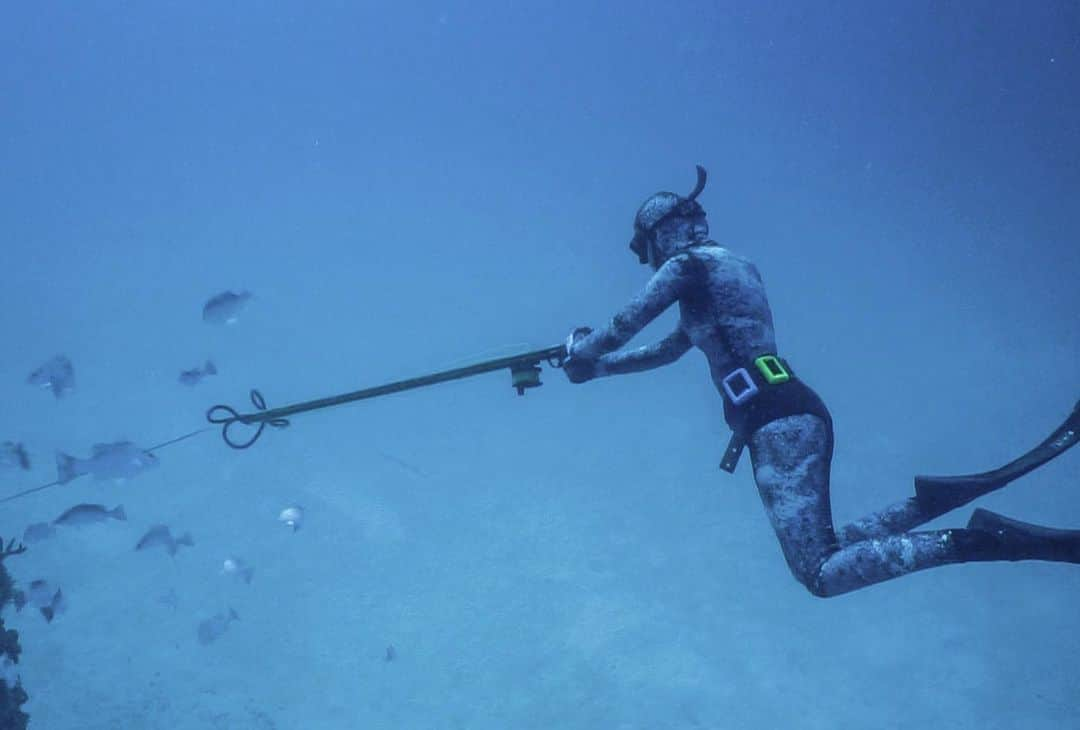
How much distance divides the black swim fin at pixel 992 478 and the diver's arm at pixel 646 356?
1.78 metres

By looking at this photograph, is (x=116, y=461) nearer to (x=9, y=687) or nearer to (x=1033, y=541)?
(x=9, y=687)

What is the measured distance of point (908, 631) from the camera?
20.2 metres

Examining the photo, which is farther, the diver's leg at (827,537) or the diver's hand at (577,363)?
the diver's hand at (577,363)

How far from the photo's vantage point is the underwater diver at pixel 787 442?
3.06 meters

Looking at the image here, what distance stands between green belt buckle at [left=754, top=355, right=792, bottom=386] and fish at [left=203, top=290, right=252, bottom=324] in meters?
11.0

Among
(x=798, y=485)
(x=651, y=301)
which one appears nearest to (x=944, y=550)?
(x=798, y=485)

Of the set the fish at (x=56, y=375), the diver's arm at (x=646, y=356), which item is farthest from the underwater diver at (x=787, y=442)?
the fish at (x=56, y=375)

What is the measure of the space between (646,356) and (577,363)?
0.74m

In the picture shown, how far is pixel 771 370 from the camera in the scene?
148 inches

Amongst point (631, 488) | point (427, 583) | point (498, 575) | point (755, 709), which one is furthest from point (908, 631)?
point (427, 583)

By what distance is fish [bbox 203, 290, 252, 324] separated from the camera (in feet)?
41.2

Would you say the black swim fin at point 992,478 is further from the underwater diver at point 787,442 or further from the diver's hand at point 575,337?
the diver's hand at point 575,337

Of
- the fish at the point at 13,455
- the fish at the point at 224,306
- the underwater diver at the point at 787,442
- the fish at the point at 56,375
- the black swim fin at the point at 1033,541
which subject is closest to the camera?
the black swim fin at the point at 1033,541

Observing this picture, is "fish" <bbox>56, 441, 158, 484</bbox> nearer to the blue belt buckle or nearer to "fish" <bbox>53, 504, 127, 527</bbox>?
"fish" <bbox>53, 504, 127, 527</bbox>
